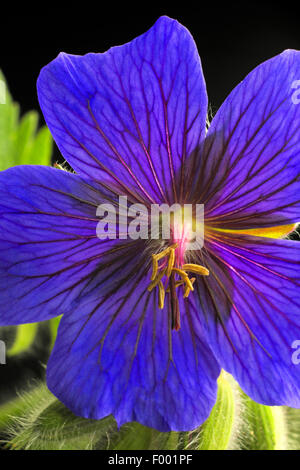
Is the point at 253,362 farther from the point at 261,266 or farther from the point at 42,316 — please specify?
the point at 42,316

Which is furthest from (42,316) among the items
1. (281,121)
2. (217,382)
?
(281,121)

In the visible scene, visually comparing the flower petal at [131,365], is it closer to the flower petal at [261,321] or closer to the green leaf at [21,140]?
the flower petal at [261,321]

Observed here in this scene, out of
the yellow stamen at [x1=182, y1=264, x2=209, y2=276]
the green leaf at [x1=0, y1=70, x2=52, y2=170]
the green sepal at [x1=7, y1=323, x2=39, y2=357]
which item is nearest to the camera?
the yellow stamen at [x1=182, y1=264, x2=209, y2=276]

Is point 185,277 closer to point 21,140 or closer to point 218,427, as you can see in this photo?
A: point 218,427

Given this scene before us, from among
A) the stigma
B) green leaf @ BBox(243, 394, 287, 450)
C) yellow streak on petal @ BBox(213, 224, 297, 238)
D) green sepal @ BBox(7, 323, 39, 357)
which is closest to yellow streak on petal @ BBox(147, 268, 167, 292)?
the stigma

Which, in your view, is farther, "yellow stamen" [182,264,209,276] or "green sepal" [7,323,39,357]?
"green sepal" [7,323,39,357]

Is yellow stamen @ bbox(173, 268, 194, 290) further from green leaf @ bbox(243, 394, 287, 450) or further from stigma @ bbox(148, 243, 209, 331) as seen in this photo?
green leaf @ bbox(243, 394, 287, 450)

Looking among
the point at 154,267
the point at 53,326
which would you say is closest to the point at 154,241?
the point at 154,267
